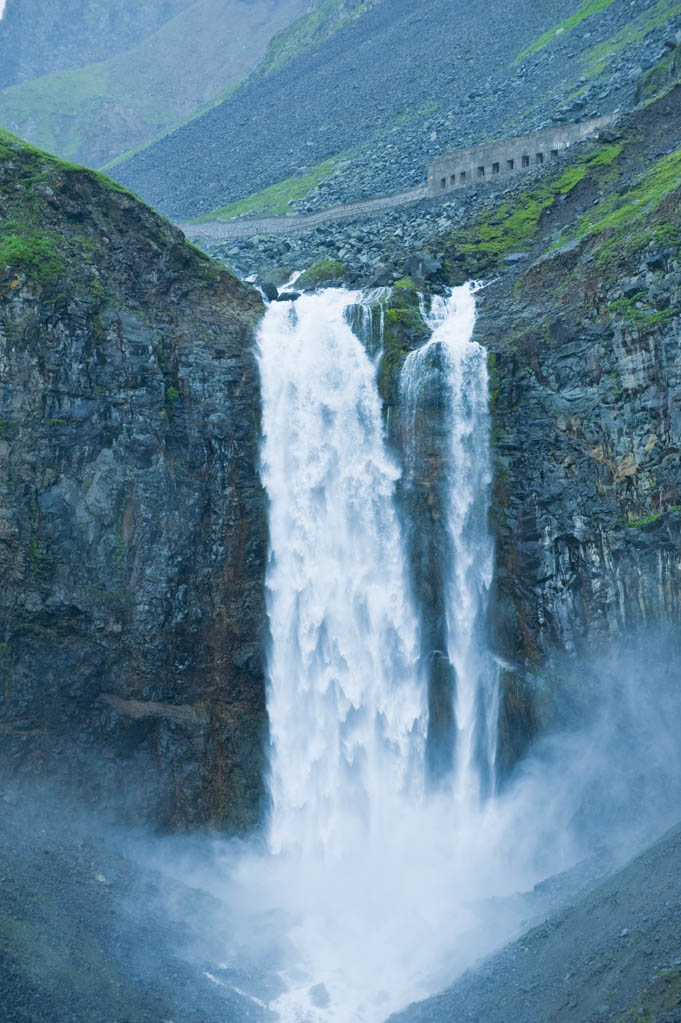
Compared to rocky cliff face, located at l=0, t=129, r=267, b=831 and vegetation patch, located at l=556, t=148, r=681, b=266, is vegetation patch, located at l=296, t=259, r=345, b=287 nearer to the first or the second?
rocky cliff face, located at l=0, t=129, r=267, b=831

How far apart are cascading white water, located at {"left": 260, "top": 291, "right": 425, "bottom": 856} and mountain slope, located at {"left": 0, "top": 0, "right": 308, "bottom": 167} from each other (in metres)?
134

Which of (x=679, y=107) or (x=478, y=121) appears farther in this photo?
(x=478, y=121)

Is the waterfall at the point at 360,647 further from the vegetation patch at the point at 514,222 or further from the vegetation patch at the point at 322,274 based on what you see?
the vegetation patch at the point at 514,222

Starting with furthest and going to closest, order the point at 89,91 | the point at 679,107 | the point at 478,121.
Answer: the point at 89,91 → the point at 478,121 → the point at 679,107

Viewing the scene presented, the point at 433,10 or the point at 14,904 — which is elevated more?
the point at 433,10

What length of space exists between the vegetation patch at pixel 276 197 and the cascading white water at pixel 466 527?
51.3 metres

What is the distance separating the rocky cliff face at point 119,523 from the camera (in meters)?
37.9

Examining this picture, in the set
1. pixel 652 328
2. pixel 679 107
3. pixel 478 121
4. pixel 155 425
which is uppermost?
pixel 478 121

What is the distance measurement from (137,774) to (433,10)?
117128 millimetres

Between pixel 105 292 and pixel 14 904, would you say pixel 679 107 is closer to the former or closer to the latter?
pixel 105 292

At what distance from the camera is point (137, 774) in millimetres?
38750

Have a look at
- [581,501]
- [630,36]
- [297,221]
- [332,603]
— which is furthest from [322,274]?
[630,36]

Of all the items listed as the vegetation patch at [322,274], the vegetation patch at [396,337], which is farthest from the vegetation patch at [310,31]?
the vegetation patch at [396,337]

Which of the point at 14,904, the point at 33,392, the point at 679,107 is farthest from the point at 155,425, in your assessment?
the point at 679,107
